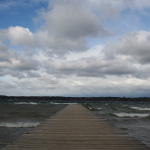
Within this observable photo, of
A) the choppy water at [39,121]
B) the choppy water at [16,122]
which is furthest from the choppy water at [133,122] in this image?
the choppy water at [16,122]

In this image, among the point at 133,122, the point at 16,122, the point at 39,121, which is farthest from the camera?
the point at 133,122

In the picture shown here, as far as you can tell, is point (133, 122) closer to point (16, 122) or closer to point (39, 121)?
point (39, 121)

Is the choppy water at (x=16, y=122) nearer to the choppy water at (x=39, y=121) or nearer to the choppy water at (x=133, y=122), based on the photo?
the choppy water at (x=39, y=121)

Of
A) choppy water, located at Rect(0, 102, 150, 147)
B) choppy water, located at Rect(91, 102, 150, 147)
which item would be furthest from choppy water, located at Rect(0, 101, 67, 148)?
choppy water, located at Rect(91, 102, 150, 147)

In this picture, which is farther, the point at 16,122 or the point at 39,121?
the point at 39,121

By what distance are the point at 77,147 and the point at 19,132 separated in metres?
7.08

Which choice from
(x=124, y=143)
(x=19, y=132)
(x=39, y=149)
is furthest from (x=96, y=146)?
Answer: (x=19, y=132)

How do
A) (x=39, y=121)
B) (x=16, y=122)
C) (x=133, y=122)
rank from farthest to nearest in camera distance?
1. (x=133, y=122)
2. (x=39, y=121)
3. (x=16, y=122)

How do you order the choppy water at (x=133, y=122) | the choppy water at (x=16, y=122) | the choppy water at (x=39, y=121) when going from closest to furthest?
the choppy water at (x=16, y=122) < the choppy water at (x=39, y=121) < the choppy water at (x=133, y=122)

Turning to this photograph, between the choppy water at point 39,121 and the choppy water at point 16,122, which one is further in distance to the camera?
the choppy water at point 39,121

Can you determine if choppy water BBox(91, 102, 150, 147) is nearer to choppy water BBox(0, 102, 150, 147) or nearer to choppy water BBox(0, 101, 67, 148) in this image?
choppy water BBox(0, 102, 150, 147)

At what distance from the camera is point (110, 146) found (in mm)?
5945

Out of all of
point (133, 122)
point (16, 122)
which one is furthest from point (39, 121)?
point (133, 122)

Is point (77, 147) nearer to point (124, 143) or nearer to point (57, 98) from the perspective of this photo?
point (124, 143)
